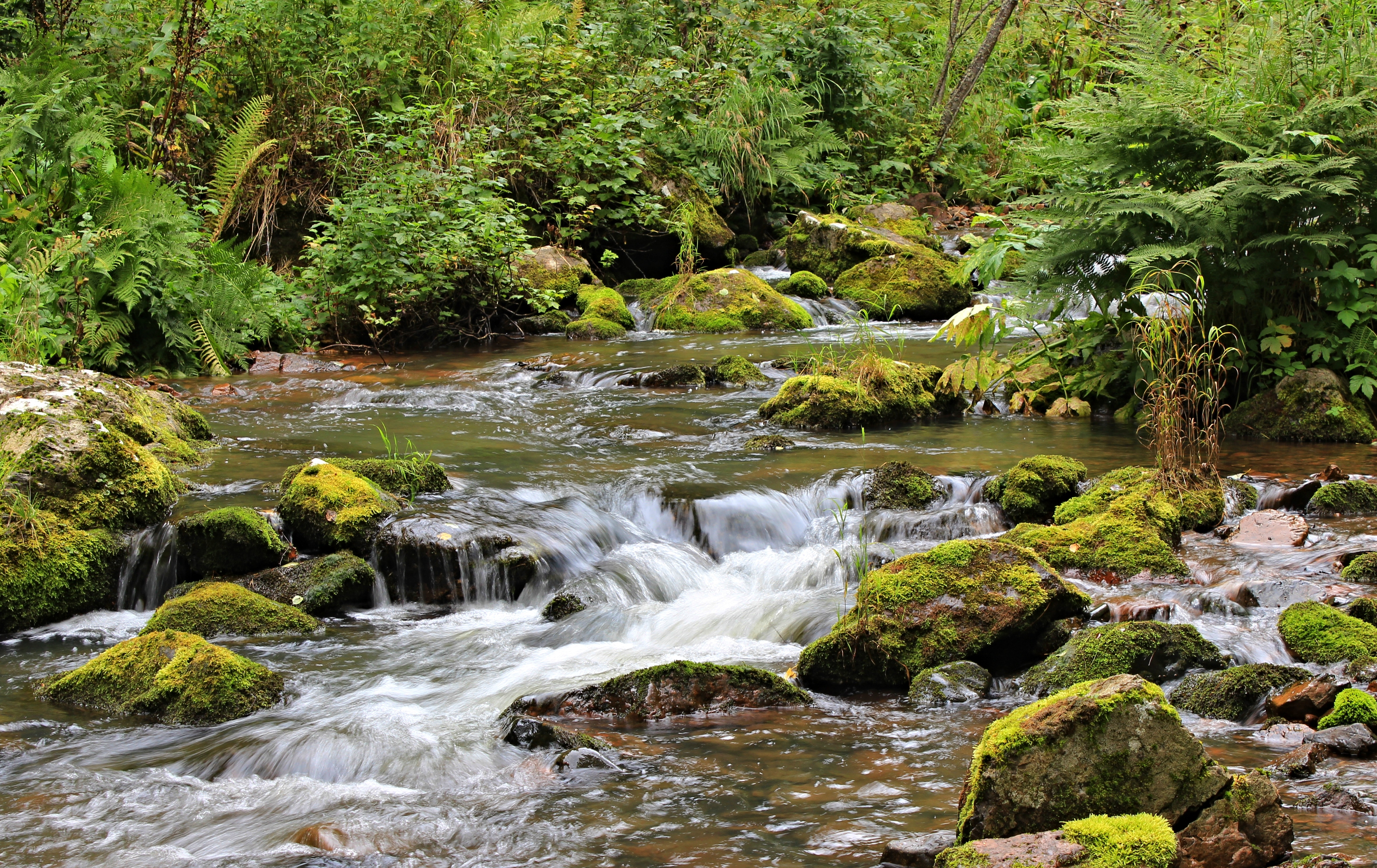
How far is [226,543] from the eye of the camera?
19.0 ft

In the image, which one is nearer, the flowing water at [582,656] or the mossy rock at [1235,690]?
the flowing water at [582,656]

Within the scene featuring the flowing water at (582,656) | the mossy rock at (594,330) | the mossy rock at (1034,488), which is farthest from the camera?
the mossy rock at (594,330)

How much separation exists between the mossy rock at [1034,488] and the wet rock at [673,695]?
106 inches

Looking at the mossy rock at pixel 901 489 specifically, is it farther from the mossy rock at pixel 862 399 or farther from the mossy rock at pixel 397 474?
the mossy rock at pixel 397 474

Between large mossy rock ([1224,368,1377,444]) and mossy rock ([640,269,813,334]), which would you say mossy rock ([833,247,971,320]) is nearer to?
mossy rock ([640,269,813,334])

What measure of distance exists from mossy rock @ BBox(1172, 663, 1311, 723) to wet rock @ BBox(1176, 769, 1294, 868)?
1.27 metres

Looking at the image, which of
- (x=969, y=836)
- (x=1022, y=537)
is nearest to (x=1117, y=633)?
(x=1022, y=537)

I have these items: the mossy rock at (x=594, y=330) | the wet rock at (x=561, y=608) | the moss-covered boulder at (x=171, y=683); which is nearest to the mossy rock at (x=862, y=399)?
the wet rock at (x=561, y=608)

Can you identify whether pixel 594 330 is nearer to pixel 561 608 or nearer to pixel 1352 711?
pixel 561 608

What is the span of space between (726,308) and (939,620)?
31.1ft

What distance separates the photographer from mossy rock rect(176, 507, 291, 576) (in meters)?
5.79

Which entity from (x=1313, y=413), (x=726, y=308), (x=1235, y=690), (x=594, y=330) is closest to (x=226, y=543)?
(x=1235, y=690)

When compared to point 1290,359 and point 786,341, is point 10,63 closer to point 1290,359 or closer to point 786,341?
point 786,341

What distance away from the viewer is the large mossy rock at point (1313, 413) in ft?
25.9
